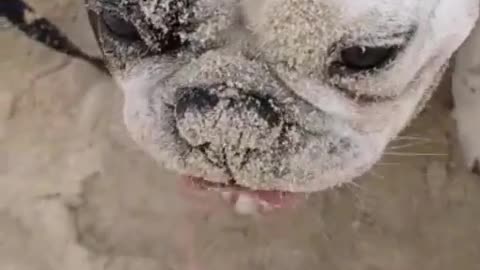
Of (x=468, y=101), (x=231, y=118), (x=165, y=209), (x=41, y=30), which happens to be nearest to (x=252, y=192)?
(x=231, y=118)

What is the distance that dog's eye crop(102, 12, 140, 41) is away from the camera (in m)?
1.12

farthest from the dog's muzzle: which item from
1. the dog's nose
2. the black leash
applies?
the black leash

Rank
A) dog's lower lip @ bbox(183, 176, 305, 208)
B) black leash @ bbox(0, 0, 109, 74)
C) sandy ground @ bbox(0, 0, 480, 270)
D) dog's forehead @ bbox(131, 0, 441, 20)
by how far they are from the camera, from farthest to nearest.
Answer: black leash @ bbox(0, 0, 109, 74)
sandy ground @ bbox(0, 0, 480, 270)
dog's lower lip @ bbox(183, 176, 305, 208)
dog's forehead @ bbox(131, 0, 441, 20)

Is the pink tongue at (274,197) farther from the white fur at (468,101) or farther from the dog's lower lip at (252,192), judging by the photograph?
the white fur at (468,101)

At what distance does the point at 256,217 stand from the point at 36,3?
0.40 meters

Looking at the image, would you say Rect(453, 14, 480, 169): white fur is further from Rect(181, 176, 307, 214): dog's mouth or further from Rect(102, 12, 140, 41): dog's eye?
Rect(102, 12, 140, 41): dog's eye

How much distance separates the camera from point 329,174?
1.18 metres

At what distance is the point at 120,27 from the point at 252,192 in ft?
0.75

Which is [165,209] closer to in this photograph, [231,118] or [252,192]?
[252,192]

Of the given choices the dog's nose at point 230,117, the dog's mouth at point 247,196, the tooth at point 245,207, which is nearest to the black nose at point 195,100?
the dog's nose at point 230,117

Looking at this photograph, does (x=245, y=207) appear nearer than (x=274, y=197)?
No

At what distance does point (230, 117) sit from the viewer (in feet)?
3.64

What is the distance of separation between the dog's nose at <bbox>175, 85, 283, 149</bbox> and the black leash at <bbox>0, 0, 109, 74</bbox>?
0.46 metres

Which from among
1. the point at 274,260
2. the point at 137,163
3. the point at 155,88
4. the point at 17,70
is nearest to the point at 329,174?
the point at 155,88
